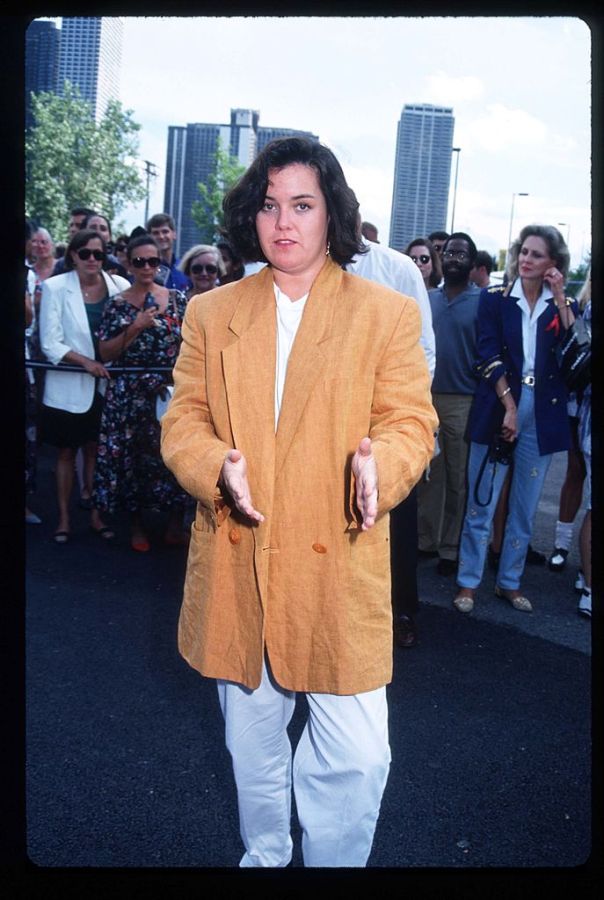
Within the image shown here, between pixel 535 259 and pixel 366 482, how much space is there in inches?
138

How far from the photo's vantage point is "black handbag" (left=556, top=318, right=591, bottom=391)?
496 centimetres

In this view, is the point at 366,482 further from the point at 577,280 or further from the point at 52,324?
the point at 577,280

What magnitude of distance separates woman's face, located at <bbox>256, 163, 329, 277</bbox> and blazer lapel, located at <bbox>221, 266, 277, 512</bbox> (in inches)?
6.2

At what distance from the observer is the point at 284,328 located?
2.42 meters

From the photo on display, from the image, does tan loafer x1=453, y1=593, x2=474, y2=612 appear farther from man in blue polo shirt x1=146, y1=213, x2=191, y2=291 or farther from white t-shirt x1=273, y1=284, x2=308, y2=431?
man in blue polo shirt x1=146, y1=213, x2=191, y2=291

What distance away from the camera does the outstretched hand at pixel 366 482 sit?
6.82 feet

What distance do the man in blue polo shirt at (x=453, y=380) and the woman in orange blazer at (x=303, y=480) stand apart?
12.5ft

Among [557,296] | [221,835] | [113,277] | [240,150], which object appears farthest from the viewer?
[240,150]

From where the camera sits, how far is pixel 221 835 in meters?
2.95

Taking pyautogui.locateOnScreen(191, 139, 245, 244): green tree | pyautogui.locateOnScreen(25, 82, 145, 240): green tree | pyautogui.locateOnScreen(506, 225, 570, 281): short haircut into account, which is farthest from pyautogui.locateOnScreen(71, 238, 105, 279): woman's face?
pyautogui.locateOnScreen(191, 139, 245, 244): green tree

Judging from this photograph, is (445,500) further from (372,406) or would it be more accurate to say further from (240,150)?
(240,150)

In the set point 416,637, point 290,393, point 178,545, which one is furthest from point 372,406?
point 178,545

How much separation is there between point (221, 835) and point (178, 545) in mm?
3740

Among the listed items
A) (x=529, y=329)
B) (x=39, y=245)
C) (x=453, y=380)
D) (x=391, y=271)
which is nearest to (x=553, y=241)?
(x=529, y=329)
